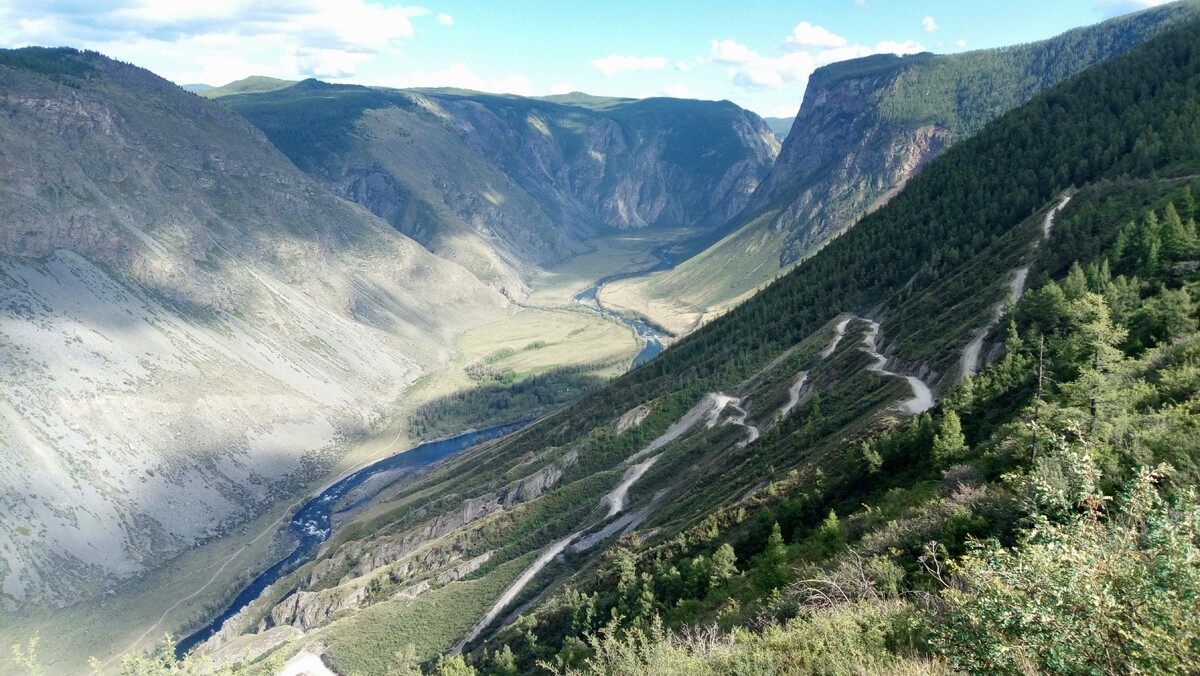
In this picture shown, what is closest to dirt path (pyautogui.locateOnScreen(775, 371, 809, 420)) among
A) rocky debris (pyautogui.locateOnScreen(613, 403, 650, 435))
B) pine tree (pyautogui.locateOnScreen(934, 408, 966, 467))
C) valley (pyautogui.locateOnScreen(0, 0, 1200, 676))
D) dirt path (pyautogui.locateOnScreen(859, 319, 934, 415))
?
valley (pyautogui.locateOnScreen(0, 0, 1200, 676))

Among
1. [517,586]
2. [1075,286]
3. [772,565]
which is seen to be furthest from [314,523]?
[1075,286]

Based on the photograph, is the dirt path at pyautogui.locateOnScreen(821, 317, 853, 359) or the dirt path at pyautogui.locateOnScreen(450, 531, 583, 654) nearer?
the dirt path at pyautogui.locateOnScreen(450, 531, 583, 654)

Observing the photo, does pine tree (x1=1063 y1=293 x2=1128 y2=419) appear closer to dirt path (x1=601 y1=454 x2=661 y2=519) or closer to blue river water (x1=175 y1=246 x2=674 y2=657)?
dirt path (x1=601 y1=454 x2=661 y2=519)

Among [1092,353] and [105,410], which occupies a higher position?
[1092,353]

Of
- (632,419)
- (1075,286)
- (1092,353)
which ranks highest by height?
(1075,286)

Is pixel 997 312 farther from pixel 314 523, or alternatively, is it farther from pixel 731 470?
pixel 314 523
